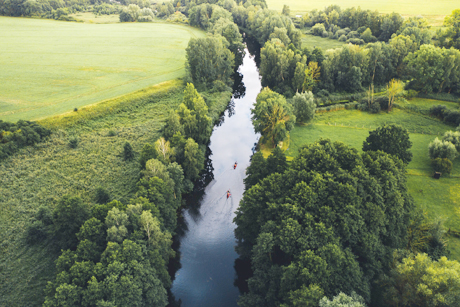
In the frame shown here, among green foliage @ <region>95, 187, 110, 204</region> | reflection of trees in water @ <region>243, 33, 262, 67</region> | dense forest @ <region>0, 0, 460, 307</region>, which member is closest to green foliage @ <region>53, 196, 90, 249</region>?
dense forest @ <region>0, 0, 460, 307</region>

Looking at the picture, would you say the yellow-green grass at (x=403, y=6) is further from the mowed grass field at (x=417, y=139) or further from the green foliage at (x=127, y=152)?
→ the green foliage at (x=127, y=152)

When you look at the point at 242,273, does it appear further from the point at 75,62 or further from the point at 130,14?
the point at 130,14

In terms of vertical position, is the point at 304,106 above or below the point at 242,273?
above

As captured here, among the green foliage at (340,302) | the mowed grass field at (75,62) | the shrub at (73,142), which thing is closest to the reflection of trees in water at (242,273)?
the green foliage at (340,302)

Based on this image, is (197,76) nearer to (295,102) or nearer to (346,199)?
(295,102)

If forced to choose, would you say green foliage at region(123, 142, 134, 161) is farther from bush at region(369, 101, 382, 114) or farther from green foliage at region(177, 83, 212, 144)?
bush at region(369, 101, 382, 114)

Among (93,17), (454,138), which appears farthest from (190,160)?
(93,17)
